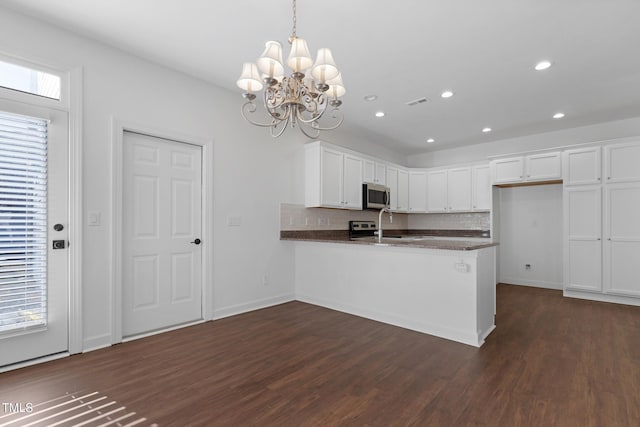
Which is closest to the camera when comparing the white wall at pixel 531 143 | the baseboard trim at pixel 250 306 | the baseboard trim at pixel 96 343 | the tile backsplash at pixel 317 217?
the baseboard trim at pixel 96 343

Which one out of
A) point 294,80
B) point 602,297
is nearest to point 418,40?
point 294,80

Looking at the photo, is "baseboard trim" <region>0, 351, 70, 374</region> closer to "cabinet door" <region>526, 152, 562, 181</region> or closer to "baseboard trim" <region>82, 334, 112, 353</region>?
"baseboard trim" <region>82, 334, 112, 353</region>

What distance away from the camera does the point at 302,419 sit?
180cm

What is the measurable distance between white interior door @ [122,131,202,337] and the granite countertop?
1.38 meters

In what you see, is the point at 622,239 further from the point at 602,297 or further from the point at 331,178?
the point at 331,178

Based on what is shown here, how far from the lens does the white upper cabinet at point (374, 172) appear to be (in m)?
5.34

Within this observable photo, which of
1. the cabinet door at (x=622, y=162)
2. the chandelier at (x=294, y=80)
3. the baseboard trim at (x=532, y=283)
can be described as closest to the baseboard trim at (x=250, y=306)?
the chandelier at (x=294, y=80)

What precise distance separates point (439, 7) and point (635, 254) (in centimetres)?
446

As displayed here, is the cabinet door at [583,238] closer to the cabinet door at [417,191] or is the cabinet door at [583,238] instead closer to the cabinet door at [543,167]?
the cabinet door at [543,167]

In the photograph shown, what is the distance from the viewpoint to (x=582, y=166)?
461 cm

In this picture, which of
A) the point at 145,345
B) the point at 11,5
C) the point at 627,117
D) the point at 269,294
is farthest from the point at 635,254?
the point at 11,5

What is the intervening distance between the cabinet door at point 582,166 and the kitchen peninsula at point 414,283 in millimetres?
2413

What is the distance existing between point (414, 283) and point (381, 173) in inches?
110

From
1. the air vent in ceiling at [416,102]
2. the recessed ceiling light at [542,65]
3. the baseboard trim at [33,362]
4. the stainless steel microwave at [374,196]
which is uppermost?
the air vent in ceiling at [416,102]
